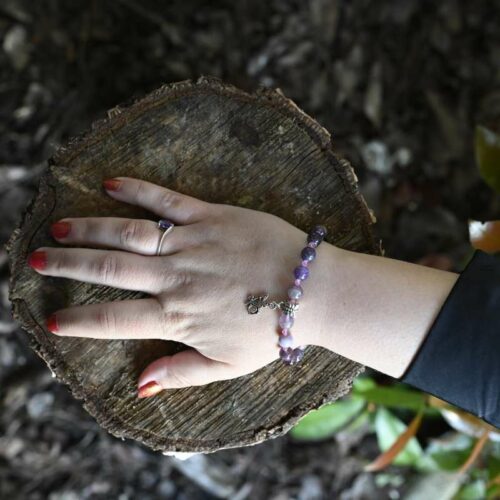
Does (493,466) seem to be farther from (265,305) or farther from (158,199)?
(158,199)

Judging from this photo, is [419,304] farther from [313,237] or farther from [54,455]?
[54,455]

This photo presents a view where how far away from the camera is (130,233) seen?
873 mm

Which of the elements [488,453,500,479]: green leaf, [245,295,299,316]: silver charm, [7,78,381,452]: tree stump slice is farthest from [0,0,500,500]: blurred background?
[245,295,299,316]: silver charm

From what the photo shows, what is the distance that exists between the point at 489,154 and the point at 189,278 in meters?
0.80

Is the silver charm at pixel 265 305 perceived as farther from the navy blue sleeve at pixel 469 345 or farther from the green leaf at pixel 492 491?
the green leaf at pixel 492 491

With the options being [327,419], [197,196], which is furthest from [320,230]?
[327,419]

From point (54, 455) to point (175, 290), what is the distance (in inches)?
34.4

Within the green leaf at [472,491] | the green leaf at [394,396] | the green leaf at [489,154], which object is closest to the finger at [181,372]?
the green leaf at [394,396]

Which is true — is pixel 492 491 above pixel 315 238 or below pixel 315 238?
below

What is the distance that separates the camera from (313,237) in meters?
0.90

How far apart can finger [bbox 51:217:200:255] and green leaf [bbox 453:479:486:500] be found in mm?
1050

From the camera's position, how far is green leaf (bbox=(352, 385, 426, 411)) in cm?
142

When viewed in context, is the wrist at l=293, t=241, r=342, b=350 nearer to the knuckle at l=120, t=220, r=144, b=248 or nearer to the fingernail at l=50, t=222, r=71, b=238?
the knuckle at l=120, t=220, r=144, b=248

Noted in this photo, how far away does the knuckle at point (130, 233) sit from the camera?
Result: 2.86 ft
